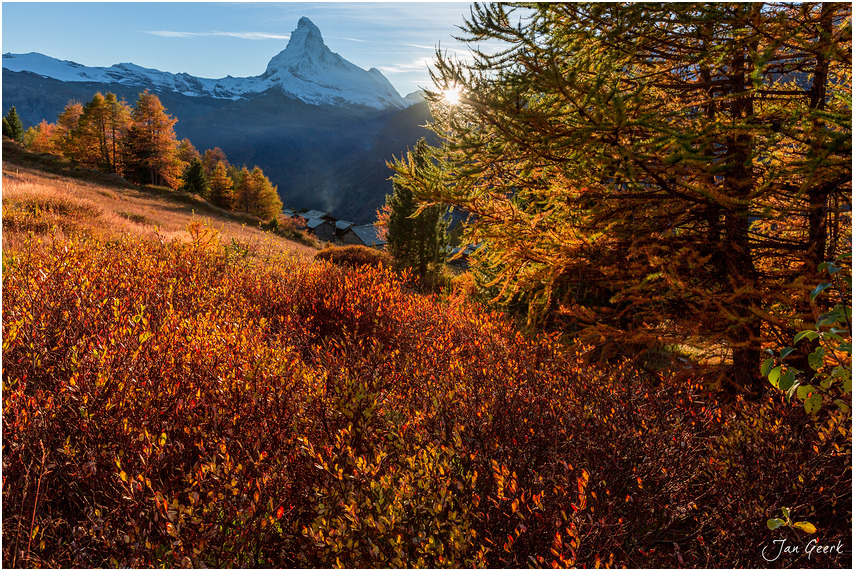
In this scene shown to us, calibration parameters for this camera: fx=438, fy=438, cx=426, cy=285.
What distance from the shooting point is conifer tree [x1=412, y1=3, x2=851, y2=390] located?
3.87m

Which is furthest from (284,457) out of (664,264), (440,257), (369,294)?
(440,257)

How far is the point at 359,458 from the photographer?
2441 millimetres

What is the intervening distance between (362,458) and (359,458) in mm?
21

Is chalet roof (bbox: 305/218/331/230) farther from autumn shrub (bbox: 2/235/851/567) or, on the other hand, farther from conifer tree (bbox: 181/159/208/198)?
autumn shrub (bbox: 2/235/851/567)

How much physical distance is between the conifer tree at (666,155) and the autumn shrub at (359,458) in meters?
1.22

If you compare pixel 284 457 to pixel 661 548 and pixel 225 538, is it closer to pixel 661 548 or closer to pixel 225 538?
pixel 225 538

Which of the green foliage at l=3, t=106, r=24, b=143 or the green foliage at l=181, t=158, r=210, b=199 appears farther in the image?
the green foliage at l=3, t=106, r=24, b=143

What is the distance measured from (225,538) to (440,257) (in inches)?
633

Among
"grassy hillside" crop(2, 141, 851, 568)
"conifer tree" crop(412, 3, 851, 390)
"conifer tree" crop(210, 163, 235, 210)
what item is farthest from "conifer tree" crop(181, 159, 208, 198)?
"conifer tree" crop(412, 3, 851, 390)

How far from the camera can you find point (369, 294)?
5.99 metres

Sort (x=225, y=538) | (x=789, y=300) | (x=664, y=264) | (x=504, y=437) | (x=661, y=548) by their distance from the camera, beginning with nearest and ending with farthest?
(x=225, y=538) < (x=661, y=548) < (x=504, y=437) < (x=789, y=300) < (x=664, y=264)

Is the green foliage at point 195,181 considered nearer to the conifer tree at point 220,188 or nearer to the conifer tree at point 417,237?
the conifer tree at point 220,188

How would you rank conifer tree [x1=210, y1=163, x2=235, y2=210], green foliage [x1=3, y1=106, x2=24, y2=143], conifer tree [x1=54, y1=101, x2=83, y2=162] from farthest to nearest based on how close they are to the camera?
green foliage [x1=3, y1=106, x2=24, y2=143] → conifer tree [x1=210, y1=163, x2=235, y2=210] → conifer tree [x1=54, y1=101, x2=83, y2=162]

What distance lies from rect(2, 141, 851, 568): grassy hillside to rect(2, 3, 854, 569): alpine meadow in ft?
0.08
